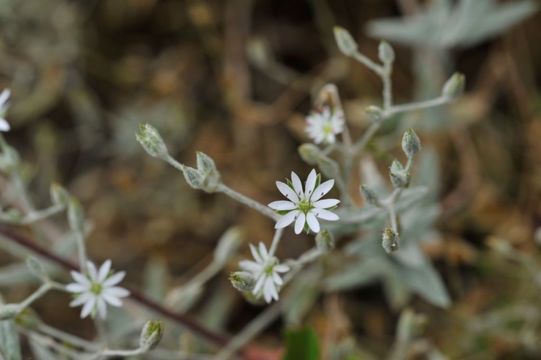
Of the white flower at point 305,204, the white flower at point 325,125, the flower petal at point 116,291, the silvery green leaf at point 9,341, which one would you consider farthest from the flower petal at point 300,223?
the silvery green leaf at point 9,341

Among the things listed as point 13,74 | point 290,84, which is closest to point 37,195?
point 13,74

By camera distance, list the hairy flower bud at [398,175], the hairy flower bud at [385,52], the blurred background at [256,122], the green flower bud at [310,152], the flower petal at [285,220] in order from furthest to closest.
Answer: the blurred background at [256,122] < the hairy flower bud at [385,52] < the green flower bud at [310,152] < the hairy flower bud at [398,175] < the flower petal at [285,220]

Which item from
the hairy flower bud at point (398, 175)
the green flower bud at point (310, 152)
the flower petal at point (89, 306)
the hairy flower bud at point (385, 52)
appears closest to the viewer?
the hairy flower bud at point (398, 175)

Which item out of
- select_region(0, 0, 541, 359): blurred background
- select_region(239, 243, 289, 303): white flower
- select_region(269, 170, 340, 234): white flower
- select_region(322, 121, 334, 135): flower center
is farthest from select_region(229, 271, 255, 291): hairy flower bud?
select_region(0, 0, 541, 359): blurred background

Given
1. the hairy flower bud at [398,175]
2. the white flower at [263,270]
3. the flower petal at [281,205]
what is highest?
the hairy flower bud at [398,175]

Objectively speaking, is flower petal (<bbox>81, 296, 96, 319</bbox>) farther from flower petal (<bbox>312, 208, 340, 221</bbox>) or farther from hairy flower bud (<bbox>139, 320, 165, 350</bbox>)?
flower petal (<bbox>312, 208, 340, 221</bbox>)

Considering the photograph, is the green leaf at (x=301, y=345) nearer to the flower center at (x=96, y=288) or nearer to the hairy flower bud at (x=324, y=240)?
the hairy flower bud at (x=324, y=240)

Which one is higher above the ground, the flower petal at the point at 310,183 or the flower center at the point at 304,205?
the flower petal at the point at 310,183
